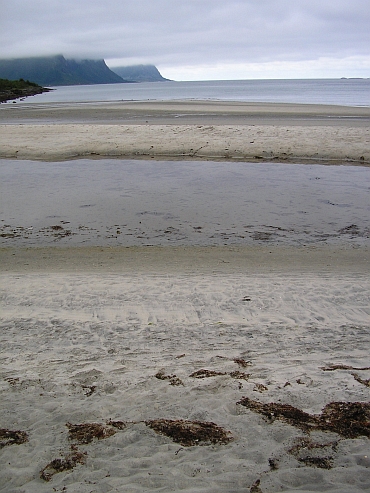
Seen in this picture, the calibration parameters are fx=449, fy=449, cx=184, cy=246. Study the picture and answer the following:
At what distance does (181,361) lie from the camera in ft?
16.3

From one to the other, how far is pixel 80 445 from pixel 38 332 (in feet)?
7.64

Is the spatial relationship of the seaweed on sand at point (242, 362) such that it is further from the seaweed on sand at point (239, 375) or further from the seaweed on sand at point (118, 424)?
the seaweed on sand at point (118, 424)

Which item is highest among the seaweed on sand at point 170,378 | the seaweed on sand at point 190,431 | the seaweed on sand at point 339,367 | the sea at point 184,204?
the sea at point 184,204

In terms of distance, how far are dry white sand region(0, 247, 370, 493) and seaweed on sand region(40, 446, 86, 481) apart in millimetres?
47

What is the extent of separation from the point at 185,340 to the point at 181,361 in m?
0.53

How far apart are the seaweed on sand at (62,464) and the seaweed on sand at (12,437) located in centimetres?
41

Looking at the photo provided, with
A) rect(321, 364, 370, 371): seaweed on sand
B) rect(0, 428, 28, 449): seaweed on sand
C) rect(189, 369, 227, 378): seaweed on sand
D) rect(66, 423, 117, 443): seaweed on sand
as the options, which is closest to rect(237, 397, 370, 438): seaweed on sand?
rect(189, 369, 227, 378): seaweed on sand

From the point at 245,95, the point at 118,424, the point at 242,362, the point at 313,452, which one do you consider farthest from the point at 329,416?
the point at 245,95

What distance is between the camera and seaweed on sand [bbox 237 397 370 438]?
12.4 ft

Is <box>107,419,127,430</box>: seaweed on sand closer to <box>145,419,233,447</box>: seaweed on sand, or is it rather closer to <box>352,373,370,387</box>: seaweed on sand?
<box>145,419,233,447</box>: seaweed on sand

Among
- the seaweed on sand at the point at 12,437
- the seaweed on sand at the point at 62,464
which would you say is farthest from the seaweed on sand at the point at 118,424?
the seaweed on sand at the point at 12,437

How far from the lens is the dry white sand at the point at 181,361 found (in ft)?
11.3

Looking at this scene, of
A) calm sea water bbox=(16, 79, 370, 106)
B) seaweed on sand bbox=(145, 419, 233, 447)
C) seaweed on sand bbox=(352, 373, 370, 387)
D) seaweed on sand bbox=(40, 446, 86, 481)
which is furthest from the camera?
calm sea water bbox=(16, 79, 370, 106)

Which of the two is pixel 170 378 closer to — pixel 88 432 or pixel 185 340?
pixel 185 340
